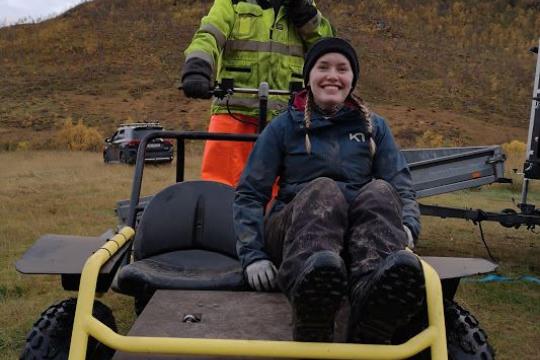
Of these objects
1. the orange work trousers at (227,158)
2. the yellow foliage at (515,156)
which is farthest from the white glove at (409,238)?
the yellow foliage at (515,156)

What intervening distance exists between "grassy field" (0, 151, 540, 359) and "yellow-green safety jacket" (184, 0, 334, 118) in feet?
4.77

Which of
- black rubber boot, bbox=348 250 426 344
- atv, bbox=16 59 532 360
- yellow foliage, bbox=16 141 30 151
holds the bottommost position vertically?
yellow foliage, bbox=16 141 30 151

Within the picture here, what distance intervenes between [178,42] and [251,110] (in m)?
32.5

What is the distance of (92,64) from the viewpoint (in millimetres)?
33000

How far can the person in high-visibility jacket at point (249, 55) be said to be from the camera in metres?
3.56

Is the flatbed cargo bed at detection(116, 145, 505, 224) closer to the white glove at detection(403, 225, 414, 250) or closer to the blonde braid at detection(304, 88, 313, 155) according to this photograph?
the blonde braid at detection(304, 88, 313, 155)

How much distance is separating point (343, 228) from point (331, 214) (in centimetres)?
6

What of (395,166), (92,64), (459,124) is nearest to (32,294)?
(395,166)

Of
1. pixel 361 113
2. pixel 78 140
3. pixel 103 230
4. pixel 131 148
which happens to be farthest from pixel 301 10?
pixel 78 140

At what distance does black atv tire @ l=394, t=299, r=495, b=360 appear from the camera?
2186mm

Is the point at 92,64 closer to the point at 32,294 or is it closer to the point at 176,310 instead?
the point at 32,294

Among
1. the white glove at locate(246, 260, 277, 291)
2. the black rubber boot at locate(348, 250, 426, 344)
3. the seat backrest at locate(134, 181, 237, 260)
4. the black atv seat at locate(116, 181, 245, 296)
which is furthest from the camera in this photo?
the seat backrest at locate(134, 181, 237, 260)

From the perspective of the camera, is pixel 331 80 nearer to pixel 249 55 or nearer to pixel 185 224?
pixel 185 224

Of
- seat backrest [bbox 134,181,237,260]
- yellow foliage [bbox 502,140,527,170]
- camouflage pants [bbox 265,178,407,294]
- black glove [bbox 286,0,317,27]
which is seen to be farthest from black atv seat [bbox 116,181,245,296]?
yellow foliage [bbox 502,140,527,170]
